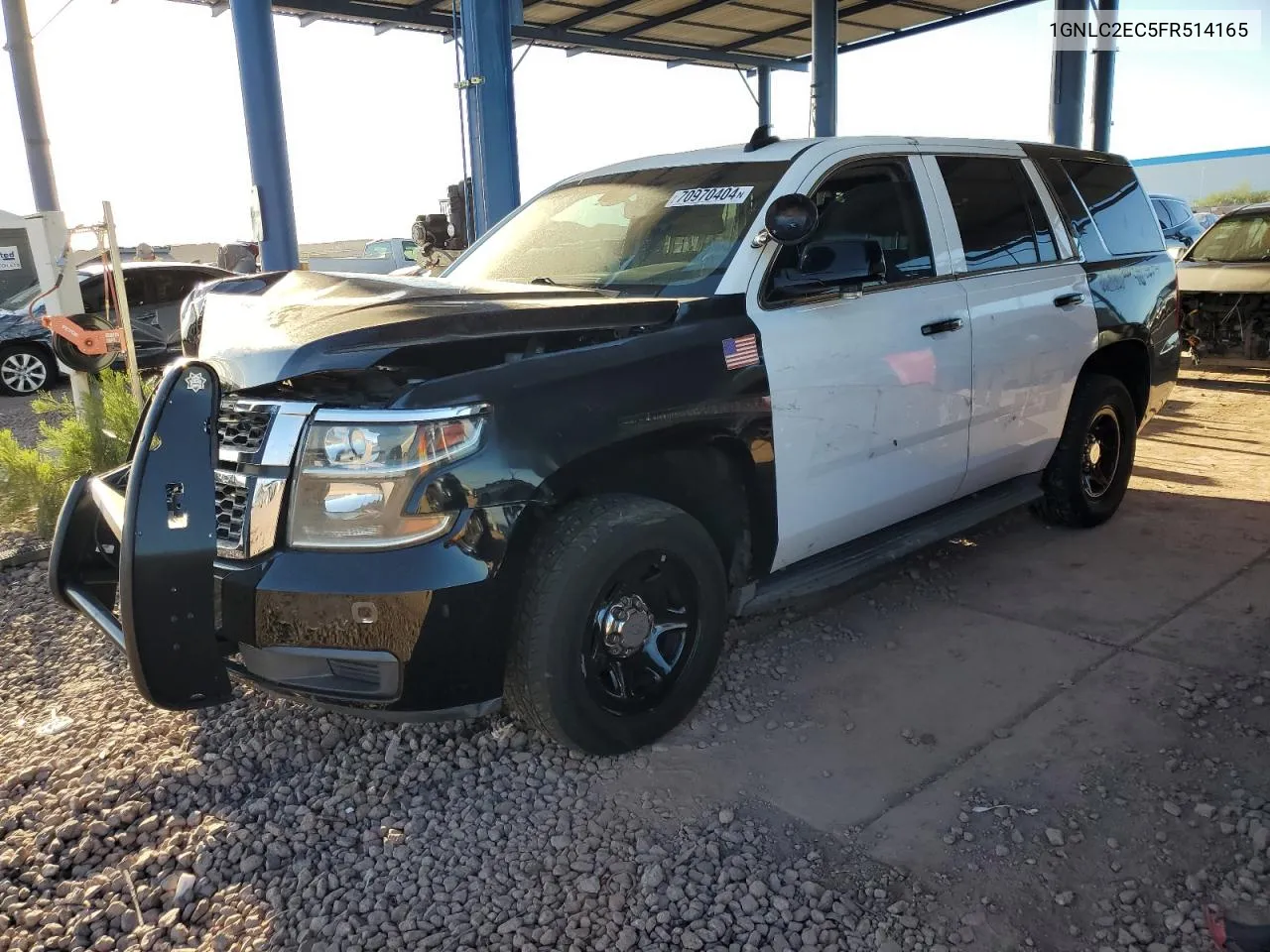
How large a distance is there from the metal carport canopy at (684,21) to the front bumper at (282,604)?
A: 1297cm

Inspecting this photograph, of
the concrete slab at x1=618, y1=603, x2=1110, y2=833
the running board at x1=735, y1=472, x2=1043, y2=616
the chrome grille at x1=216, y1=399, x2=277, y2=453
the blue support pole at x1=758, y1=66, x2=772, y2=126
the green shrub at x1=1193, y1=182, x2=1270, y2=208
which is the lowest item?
the concrete slab at x1=618, y1=603, x2=1110, y2=833

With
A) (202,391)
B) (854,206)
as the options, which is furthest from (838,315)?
(202,391)

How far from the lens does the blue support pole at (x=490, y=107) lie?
25.7ft

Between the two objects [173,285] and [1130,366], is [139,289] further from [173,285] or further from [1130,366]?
[1130,366]

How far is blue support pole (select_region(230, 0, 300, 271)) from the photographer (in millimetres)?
8781

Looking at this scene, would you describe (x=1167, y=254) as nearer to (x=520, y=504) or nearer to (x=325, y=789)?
(x=520, y=504)

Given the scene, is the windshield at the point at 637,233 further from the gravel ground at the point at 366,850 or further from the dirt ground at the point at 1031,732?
the gravel ground at the point at 366,850

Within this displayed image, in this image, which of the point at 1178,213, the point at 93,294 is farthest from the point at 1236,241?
the point at 93,294

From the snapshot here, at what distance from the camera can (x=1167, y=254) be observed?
17.6 feet

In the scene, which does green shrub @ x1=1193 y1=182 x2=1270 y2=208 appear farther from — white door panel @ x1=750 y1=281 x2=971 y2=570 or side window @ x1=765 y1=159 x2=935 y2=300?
white door panel @ x1=750 y1=281 x2=971 y2=570

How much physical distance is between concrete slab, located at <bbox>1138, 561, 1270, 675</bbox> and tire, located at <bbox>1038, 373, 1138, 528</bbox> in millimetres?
840

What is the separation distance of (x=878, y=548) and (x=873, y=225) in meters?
1.26

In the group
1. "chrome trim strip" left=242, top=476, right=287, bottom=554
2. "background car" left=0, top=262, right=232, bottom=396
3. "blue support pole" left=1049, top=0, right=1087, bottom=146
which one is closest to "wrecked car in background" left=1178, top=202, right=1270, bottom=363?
"blue support pole" left=1049, top=0, right=1087, bottom=146

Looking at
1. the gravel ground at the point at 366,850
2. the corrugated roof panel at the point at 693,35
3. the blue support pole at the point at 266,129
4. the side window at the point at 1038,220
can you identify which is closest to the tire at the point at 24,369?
the blue support pole at the point at 266,129
